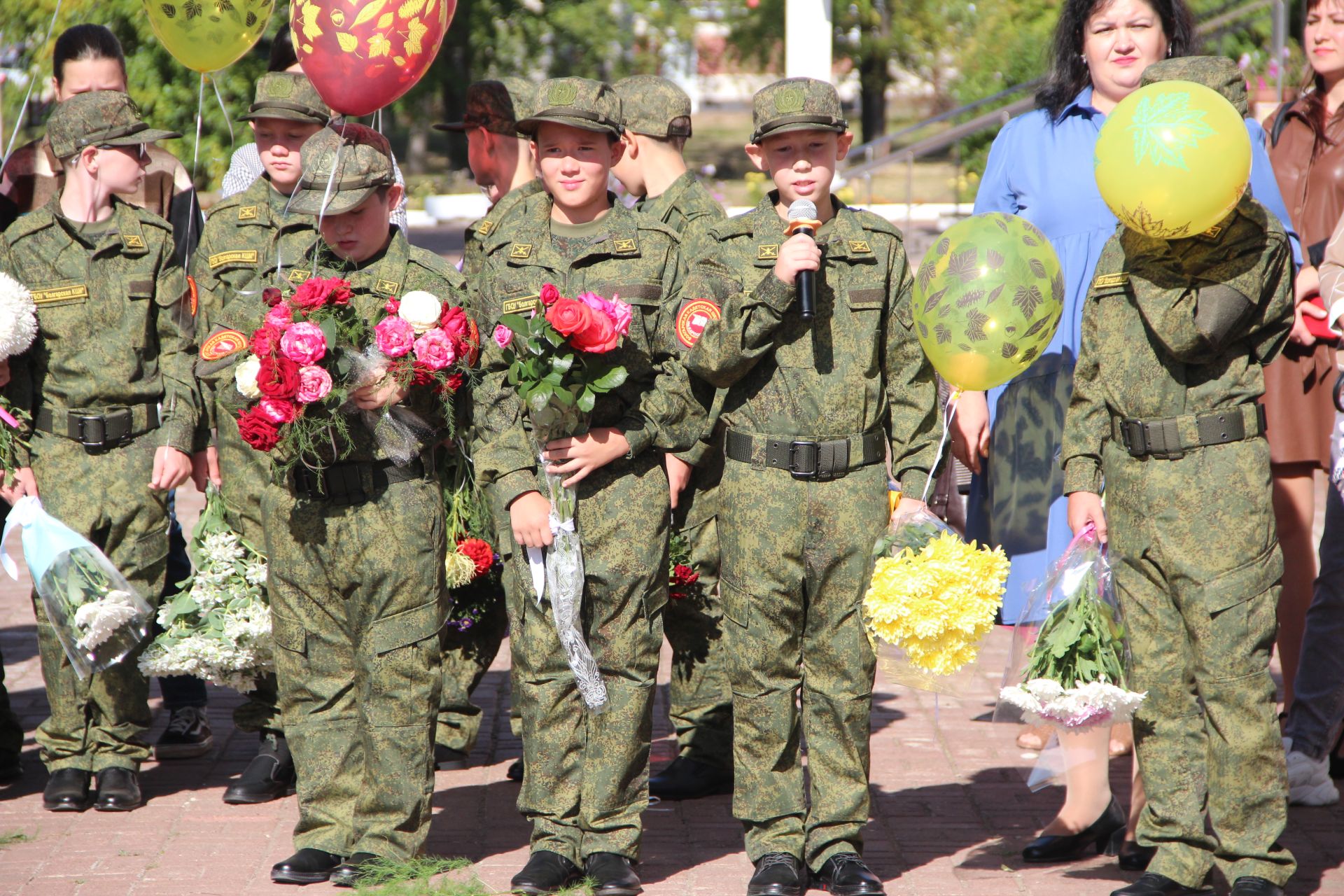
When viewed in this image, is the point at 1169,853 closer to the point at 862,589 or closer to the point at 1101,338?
the point at 862,589

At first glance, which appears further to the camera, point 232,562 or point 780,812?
point 232,562

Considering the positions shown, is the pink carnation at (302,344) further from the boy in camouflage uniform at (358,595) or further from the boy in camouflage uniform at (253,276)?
the boy in camouflage uniform at (253,276)

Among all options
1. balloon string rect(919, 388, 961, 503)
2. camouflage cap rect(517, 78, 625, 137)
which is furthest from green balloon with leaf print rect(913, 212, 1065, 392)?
camouflage cap rect(517, 78, 625, 137)

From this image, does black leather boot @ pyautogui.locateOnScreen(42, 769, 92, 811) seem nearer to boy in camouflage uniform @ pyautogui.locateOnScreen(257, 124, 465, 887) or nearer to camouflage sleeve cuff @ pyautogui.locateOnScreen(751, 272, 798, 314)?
boy in camouflage uniform @ pyautogui.locateOnScreen(257, 124, 465, 887)

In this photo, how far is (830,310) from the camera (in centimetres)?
451

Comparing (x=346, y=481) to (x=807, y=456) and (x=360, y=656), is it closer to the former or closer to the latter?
(x=360, y=656)

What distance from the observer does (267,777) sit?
5.61 meters

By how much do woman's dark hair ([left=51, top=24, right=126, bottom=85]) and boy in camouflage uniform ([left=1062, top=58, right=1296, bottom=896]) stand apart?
13.9 ft

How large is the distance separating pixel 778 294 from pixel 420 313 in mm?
→ 1033

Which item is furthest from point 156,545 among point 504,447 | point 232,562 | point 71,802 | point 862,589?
point 862,589

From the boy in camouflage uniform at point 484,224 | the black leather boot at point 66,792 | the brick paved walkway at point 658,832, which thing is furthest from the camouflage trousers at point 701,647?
the black leather boot at point 66,792

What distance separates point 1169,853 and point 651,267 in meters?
2.33

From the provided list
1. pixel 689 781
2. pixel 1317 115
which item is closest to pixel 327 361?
pixel 689 781

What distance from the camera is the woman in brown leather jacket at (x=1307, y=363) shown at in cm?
546
